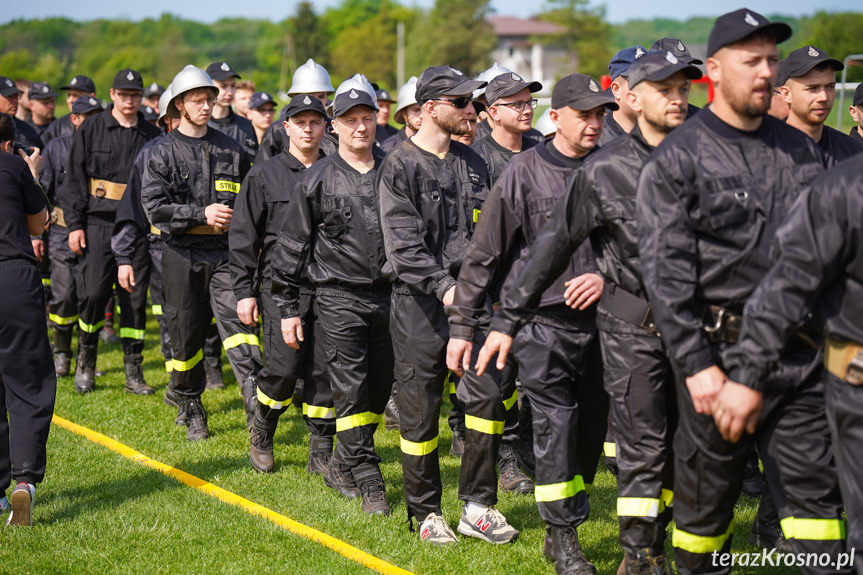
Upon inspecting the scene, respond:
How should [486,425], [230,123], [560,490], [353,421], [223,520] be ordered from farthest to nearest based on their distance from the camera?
[230,123]
[353,421]
[223,520]
[486,425]
[560,490]

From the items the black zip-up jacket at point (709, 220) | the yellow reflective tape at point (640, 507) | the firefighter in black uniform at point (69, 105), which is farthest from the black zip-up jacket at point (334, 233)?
the firefighter in black uniform at point (69, 105)

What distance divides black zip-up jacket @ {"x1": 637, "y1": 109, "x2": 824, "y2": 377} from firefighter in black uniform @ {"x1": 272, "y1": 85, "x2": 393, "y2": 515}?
7.97 ft

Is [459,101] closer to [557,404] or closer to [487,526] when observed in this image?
[557,404]

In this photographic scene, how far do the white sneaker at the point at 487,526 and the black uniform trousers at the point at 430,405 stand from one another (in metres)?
0.07

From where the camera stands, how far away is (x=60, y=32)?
523ft

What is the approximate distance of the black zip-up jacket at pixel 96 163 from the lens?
30.5 ft

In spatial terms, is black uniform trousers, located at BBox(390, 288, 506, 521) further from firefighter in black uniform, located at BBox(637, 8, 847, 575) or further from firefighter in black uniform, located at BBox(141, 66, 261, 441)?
firefighter in black uniform, located at BBox(141, 66, 261, 441)

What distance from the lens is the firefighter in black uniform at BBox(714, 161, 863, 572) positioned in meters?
3.15

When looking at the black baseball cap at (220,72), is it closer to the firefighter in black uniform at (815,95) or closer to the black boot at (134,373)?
the black boot at (134,373)

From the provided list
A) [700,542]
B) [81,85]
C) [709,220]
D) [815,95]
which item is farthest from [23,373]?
[81,85]

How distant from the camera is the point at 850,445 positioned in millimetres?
3197

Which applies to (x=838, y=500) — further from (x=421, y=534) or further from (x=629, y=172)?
(x=421, y=534)

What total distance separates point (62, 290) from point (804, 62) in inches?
303

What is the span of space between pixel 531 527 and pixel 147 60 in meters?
102
